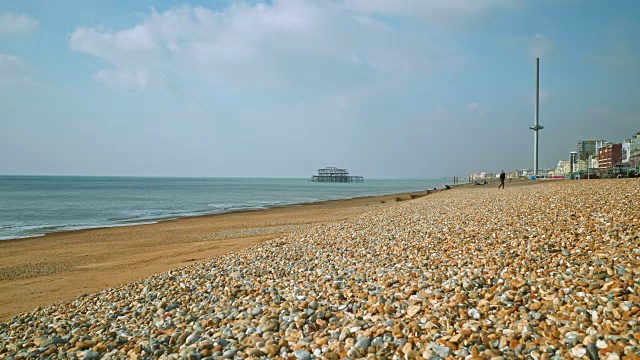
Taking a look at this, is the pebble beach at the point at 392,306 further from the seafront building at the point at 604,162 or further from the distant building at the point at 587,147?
the distant building at the point at 587,147

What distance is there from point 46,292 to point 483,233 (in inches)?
393

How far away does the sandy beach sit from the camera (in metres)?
8.98

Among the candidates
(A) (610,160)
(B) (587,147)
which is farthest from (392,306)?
(B) (587,147)

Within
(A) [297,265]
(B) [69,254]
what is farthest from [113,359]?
(B) [69,254]

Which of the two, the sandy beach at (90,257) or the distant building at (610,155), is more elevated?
the distant building at (610,155)

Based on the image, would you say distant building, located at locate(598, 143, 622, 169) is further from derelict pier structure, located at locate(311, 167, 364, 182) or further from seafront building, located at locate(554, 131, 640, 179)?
derelict pier structure, located at locate(311, 167, 364, 182)

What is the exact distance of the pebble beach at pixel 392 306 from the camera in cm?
361

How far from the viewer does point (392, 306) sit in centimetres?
471

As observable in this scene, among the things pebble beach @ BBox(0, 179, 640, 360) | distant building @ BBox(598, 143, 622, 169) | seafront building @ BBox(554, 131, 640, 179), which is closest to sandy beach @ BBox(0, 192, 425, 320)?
pebble beach @ BBox(0, 179, 640, 360)

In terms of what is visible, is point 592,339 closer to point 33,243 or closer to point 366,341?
point 366,341

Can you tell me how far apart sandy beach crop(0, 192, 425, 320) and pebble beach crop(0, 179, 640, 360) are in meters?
2.29

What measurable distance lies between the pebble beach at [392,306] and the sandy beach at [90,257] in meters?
2.29

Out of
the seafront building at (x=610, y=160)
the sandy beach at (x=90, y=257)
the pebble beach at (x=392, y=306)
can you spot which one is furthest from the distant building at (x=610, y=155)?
the pebble beach at (x=392, y=306)

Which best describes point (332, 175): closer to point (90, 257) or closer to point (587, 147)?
point (587, 147)
